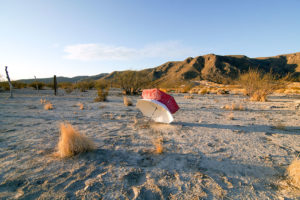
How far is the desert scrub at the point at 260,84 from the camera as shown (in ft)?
35.9

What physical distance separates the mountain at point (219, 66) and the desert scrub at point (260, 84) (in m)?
57.6

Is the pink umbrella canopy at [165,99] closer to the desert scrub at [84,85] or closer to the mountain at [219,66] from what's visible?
the desert scrub at [84,85]

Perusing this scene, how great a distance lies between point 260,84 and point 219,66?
249 feet

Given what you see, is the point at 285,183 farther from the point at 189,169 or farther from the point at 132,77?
the point at 132,77

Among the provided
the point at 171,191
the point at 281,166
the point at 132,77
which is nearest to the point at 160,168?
the point at 171,191

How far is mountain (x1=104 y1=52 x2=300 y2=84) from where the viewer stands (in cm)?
7331

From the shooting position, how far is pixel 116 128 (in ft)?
14.8

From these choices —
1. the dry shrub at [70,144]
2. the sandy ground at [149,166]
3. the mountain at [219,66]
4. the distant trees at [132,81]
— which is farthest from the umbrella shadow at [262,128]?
the mountain at [219,66]

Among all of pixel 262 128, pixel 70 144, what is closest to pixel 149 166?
pixel 70 144

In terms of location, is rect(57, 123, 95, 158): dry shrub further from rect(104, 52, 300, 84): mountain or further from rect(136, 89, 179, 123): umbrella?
rect(104, 52, 300, 84): mountain

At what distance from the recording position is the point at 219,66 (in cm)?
7806

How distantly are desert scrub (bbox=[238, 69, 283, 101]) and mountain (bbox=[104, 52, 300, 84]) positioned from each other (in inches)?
2268

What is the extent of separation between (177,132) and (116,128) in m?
2.05

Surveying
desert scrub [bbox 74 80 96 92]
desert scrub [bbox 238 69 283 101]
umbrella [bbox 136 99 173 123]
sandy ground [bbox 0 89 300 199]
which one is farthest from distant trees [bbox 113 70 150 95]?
sandy ground [bbox 0 89 300 199]
